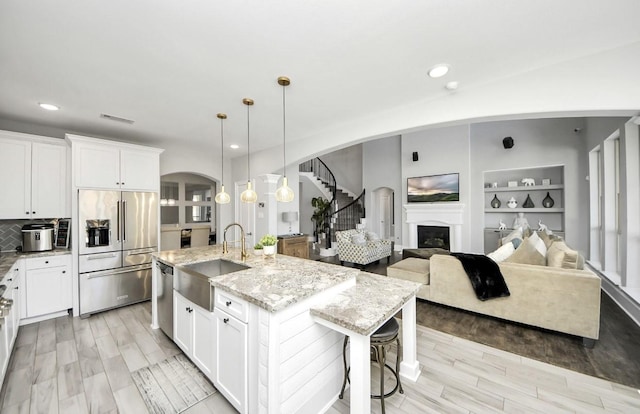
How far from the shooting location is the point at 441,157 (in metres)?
6.77

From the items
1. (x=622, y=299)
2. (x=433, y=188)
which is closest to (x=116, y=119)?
(x=433, y=188)

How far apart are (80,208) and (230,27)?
327cm

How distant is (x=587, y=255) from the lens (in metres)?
5.13

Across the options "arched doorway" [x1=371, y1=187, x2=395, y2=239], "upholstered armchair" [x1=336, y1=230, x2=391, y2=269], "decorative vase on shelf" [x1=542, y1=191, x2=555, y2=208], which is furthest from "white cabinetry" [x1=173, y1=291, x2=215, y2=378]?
"decorative vase on shelf" [x1=542, y1=191, x2=555, y2=208]

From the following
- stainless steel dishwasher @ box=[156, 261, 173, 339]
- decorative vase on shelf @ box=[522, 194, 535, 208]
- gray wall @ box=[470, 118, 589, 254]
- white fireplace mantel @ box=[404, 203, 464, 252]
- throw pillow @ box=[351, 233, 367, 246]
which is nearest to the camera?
stainless steel dishwasher @ box=[156, 261, 173, 339]

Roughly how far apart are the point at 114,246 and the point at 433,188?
6896 millimetres

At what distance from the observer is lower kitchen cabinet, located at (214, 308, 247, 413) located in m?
1.64

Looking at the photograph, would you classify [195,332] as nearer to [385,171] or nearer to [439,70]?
[439,70]

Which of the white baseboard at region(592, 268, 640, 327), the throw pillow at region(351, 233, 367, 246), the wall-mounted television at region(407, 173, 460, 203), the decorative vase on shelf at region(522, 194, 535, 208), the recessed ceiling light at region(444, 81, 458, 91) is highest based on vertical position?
the recessed ceiling light at region(444, 81, 458, 91)

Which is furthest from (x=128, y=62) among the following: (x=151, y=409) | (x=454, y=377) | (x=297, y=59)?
(x=454, y=377)

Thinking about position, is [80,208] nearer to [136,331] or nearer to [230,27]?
[136,331]

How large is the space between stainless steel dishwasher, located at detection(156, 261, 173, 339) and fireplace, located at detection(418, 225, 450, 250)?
20.5ft

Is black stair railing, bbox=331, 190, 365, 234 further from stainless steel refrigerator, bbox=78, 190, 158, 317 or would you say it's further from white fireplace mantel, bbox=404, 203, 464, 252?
stainless steel refrigerator, bbox=78, 190, 158, 317

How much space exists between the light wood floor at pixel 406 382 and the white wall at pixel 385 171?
5.29m
